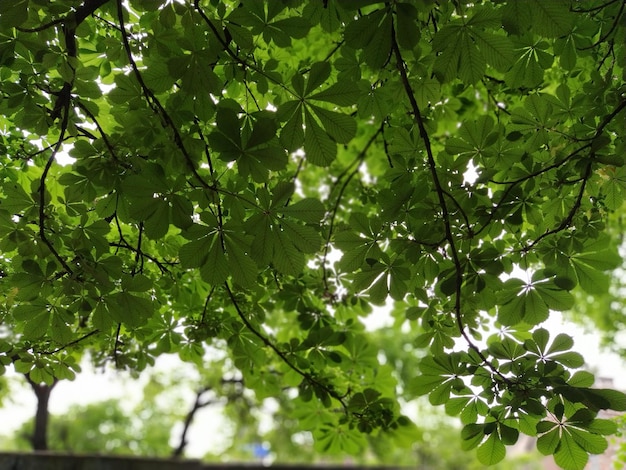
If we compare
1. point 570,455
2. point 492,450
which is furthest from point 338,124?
point 570,455

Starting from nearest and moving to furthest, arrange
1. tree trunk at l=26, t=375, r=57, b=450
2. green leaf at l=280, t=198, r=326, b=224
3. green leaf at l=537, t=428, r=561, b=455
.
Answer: green leaf at l=280, t=198, r=326, b=224
green leaf at l=537, t=428, r=561, b=455
tree trunk at l=26, t=375, r=57, b=450

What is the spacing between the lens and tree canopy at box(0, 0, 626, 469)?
4.76 ft

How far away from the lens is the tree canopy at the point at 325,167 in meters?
1.45

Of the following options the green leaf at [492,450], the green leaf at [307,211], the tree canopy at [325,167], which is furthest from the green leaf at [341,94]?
the green leaf at [492,450]

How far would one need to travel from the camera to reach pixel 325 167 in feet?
5.62

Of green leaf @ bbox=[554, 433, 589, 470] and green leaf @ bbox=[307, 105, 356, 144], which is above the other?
green leaf @ bbox=[307, 105, 356, 144]

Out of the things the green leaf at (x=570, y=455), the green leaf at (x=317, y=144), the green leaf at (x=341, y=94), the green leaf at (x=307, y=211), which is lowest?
the green leaf at (x=570, y=455)

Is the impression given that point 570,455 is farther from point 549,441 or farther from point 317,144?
point 317,144

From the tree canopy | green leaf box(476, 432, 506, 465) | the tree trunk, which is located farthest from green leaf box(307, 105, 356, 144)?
the tree trunk

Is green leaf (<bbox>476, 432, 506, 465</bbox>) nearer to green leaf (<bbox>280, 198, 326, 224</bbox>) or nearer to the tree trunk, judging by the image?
green leaf (<bbox>280, 198, 326, 224</bbox>)

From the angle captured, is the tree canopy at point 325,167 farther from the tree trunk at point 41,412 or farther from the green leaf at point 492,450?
the tree trunk at point 41,412

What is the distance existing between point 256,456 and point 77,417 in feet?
22.4

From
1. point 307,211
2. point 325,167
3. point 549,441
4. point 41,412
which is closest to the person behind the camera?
point 307,211

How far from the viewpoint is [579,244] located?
1.67 m
